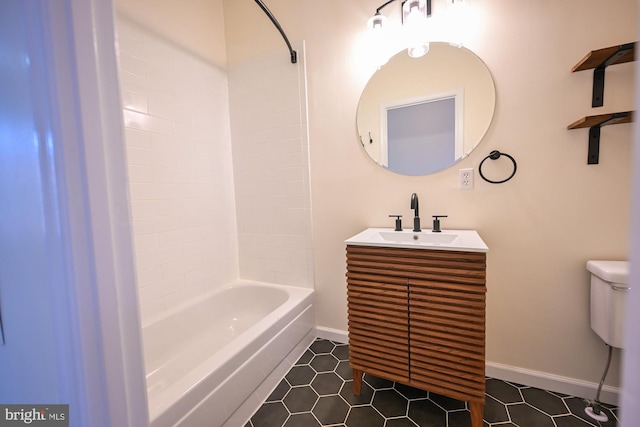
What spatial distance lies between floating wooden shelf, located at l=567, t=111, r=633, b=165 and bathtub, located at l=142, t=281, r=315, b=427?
1.79m

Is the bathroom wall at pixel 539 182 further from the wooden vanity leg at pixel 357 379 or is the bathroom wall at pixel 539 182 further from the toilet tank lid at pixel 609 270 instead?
the wooden vanity leg at pixel 357 379

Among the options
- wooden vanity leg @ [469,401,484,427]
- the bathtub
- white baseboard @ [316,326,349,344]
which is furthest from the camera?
white baseboard @ [316,326,349,344]

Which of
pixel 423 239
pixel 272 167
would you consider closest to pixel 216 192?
pixel 272 167

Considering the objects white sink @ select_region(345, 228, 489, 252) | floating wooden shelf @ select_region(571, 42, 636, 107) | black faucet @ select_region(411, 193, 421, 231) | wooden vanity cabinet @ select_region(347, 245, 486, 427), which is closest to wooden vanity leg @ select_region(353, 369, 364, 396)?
wooden vanity cabinet @ select_region(347, 245, 486, 427)

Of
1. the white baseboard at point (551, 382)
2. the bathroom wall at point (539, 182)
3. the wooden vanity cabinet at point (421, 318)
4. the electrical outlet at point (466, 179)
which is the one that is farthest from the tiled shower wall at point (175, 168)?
the white baseboard at point (551, 382)

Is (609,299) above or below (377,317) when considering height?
above

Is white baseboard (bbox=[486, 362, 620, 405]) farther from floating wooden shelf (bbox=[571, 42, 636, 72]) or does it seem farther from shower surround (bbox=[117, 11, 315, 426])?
floating wooden shelf (bbox=[571, 42, 636, 72])

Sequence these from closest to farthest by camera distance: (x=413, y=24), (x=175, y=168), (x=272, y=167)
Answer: (x=413, y=24)
(x=175, y=168)
(x=272, y=167)

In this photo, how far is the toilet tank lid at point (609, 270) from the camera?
114 centimetres

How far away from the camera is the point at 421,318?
124cm

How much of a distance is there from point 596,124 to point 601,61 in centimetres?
28

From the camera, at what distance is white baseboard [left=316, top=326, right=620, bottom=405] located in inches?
51.9

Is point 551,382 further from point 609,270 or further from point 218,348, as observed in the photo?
point 218,348

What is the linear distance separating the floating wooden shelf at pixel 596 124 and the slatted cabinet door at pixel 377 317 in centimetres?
109
